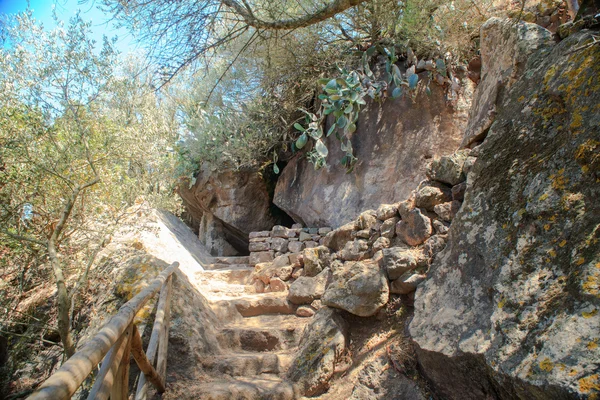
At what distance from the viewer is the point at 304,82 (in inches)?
261

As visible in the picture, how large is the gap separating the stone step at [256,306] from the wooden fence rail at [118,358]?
124cm

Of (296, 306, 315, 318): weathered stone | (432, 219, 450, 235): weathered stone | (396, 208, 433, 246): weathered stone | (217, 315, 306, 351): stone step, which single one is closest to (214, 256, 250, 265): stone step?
(296, 306, 315, 318): weathered stone

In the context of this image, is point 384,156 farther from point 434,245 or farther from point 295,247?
point 434,245

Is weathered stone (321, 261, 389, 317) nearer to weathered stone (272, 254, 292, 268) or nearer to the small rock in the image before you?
the small rock

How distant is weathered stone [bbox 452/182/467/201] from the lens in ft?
9.23

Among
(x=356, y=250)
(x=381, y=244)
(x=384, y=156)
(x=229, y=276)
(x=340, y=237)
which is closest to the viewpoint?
(x=381, y=244)

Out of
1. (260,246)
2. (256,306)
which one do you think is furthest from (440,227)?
(260,246)

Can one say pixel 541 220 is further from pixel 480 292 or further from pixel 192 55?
pixel 192 55

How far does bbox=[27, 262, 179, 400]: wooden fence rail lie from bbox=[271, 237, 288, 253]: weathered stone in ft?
11.7

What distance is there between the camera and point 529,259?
5.57ft

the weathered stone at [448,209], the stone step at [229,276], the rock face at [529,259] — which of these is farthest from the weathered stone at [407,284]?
the stone step at [229,276]

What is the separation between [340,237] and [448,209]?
1.51 m

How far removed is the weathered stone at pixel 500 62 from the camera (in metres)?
2.73

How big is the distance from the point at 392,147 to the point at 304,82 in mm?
2080
